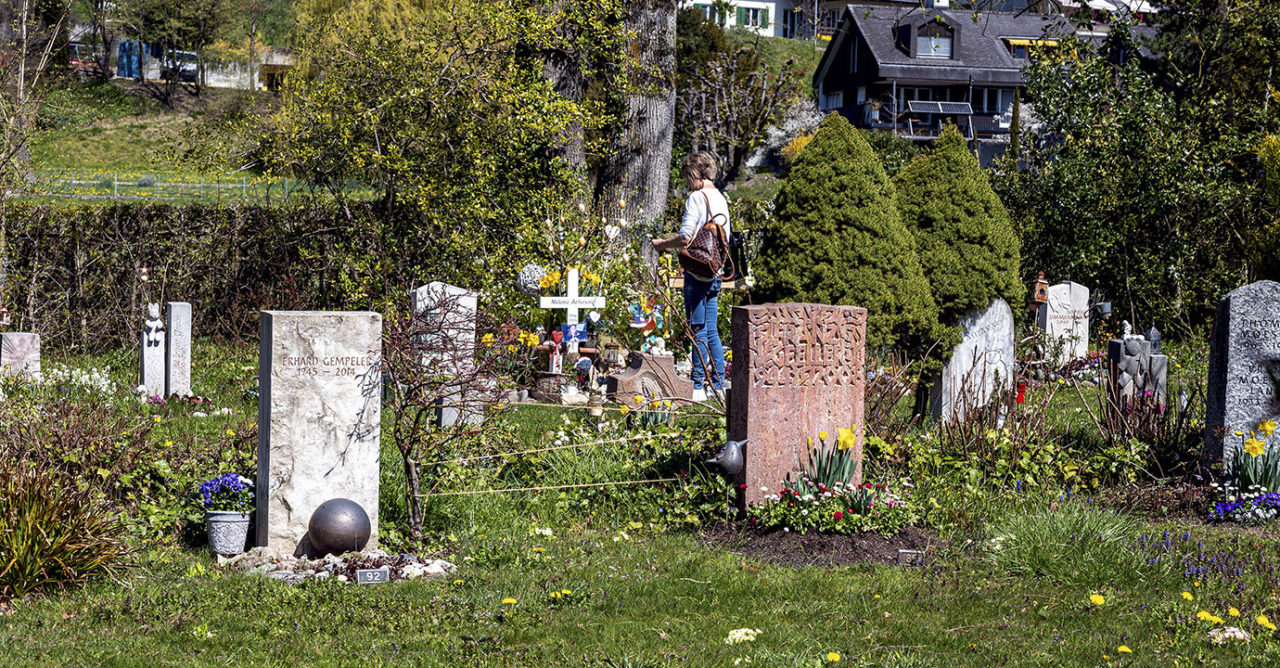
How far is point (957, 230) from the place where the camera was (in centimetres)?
945

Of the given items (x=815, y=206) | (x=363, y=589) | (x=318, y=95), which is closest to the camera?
(x=363, y=589)

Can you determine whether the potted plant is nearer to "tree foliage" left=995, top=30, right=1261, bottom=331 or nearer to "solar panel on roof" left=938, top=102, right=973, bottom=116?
"tree foliage" left=995, top=30, right=1261, bottom=331

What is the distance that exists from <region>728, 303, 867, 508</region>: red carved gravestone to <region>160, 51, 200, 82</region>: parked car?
4749cm

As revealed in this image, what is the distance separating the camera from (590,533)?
22.0 feet

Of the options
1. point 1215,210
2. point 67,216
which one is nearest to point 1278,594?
point 1215,210

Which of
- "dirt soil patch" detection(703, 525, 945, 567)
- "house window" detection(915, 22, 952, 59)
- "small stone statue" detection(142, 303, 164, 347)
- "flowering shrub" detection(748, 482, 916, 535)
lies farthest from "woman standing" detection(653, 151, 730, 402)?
"house window" detection(915, 22, 952, 59)

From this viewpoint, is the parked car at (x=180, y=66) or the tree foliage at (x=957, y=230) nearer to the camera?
the tree foliage at (x=957, y=230)

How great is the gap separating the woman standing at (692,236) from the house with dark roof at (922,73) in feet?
142

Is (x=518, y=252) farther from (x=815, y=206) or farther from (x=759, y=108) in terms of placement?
(x=759, y=108)

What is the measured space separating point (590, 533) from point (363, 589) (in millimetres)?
1560

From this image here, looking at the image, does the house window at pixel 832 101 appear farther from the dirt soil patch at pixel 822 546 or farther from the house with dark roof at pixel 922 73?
the dirt soil patch at pixel 822 546

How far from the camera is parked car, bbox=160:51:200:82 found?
4953 centimetres

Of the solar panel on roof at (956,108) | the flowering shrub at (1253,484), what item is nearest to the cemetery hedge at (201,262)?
the flowering shrub at (1253,484)

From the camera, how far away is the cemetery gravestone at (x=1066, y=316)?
45.9 ft
